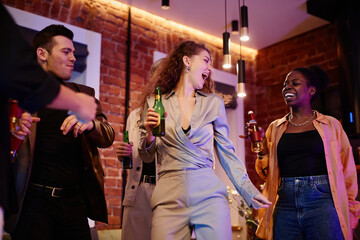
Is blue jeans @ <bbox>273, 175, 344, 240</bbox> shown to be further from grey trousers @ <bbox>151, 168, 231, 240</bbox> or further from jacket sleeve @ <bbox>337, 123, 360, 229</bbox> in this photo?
grey trousers @ <bbox>151, 168, 231, 240</bbox>

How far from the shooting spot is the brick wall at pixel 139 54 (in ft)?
15.2

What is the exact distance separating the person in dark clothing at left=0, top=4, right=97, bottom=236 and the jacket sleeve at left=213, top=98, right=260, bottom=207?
1.01m

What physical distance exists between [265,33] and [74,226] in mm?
4768

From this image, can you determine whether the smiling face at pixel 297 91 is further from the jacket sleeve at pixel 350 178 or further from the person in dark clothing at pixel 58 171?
the person in dark clothing at pixel 58 171

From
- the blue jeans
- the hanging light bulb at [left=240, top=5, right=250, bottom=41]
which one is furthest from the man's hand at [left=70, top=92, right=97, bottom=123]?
the hanging light bulb at [left=240, top=5, right=250, bottom=41]

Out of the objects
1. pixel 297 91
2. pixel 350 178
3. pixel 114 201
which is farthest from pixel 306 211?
pixel 114 201

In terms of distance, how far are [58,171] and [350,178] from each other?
6.84 ft

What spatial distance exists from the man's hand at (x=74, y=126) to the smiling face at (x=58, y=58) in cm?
42

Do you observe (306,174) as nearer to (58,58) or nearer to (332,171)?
(332,171)

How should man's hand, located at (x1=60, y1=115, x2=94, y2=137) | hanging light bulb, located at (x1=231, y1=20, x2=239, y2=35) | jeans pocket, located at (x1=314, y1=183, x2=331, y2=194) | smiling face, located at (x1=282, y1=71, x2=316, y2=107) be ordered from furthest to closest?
hanging light bulb, located at (x1=231, y1=20, x2=239, y2=35) < smiling face, located at (x1=282, y1=71, x2=316, y2=107) < jeans pocket, located at (x1=314, y1=183, x2=331, y2=194) < man's hand, located at (x1=60, y1=115, x2=94, y2=137)

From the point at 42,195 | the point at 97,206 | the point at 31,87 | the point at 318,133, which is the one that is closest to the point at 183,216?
the point at 97,206

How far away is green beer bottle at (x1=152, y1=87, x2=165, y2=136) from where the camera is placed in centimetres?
210

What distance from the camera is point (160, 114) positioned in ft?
7.29

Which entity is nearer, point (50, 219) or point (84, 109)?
point (84, 109)
